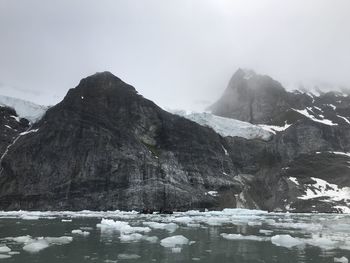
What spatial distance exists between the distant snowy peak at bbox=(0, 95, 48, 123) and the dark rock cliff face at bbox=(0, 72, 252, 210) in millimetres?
28276

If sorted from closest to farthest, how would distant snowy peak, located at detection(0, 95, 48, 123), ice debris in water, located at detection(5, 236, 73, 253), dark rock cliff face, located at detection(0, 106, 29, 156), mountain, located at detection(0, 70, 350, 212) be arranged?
ice debris in water, located at detection(5, 236, 73, 253), mountain, located at detection(0, 70, 350, 212), dark rock cliff face, located at detection(0, 106, 29, 156), distant snowy peak, located at detection(0, 95, 48, 123)

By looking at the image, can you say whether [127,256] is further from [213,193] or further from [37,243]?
[213,193]

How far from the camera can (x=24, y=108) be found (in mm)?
160625

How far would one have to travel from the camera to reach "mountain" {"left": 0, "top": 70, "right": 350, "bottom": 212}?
107438 mm

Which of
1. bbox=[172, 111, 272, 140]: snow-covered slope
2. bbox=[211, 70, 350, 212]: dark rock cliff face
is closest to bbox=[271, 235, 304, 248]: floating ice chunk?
bbox=[211, 70, 350, 212]: dark rock cliff face

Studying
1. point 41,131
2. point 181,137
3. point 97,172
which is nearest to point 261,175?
point 181,137

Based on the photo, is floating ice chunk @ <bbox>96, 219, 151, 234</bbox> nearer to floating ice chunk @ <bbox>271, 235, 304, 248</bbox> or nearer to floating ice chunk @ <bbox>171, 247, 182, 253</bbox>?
floating ice chunk @ <bbox>171, 247, 182, 253</bbox>

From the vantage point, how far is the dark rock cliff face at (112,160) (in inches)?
4195

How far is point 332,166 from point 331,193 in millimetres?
17402

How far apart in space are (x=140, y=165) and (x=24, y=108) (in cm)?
6847

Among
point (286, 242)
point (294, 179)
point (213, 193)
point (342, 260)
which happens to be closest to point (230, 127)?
point (294, 179)

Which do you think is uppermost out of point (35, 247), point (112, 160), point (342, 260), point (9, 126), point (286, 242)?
point (9, 126)

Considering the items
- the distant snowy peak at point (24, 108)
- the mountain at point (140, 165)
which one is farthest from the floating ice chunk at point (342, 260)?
the distant snowy peak at point (24, 108)

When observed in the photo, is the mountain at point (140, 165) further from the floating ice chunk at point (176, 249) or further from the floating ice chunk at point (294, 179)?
the floating ice chunk at point (176, 249)
